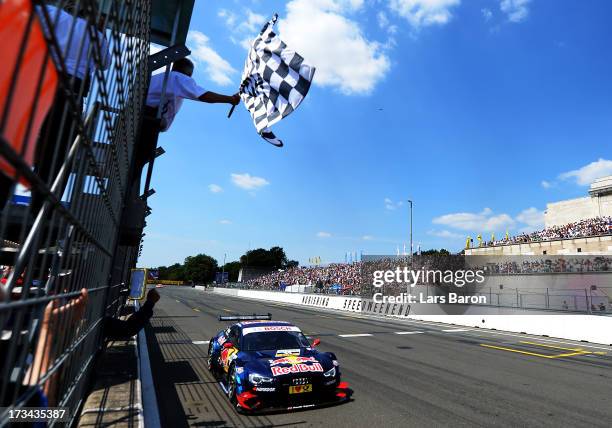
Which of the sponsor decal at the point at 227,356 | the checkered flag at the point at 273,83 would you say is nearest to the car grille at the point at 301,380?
the sponsor decal at the point at 227,356

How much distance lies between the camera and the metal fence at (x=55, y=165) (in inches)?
34.4

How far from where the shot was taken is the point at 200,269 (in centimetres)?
14362

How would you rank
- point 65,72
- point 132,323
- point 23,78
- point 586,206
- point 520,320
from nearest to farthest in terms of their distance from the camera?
point 23,78
point 65,72
point 132,323
point 520,320
point 586,206

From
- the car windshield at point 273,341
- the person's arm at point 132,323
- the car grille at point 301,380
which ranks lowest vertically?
the car grille at point 301,380

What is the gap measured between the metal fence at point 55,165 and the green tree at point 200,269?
144905mm

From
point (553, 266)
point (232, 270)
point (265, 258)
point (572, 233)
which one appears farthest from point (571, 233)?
point (232, 270)

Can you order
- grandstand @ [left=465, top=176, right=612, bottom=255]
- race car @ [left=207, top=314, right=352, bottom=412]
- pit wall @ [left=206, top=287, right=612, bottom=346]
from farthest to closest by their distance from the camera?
1. grandstand @ [left=465, top=176, right=612, bottom=255]
2. pit wall @ [left=206, top=287, right=612, bottom=346]
3. race car @ [left=207, top=314, right=352, bottom=412]

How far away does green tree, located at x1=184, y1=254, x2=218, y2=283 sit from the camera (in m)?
143

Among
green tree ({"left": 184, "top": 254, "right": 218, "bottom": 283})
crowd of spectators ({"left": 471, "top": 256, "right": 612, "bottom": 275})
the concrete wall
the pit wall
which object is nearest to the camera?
the pit wall

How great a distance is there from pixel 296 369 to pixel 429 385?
113 inches

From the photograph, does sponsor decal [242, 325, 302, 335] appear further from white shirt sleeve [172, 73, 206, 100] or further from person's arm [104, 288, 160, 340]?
white shirt sleeve [172, 73, 206, 100]

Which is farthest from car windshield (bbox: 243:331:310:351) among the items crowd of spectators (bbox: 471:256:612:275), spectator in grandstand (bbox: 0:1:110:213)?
crowd of spectators (bbox: 471:256:612:275)

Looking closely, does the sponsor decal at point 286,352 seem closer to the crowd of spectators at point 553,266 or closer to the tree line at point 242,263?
the crowd of spectators at point 553,266

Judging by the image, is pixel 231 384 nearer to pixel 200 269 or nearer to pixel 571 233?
pixel 571 233
